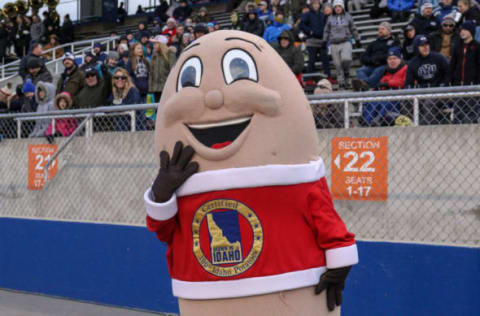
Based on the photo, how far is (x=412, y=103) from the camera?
5398mm

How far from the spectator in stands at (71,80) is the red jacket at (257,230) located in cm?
633

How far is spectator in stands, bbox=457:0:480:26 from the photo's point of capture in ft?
28.1

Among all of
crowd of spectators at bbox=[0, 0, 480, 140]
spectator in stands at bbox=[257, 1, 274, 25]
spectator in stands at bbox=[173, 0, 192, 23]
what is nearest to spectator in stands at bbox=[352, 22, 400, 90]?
crowd of spectators at bbox=[0, 0, 480, 140]

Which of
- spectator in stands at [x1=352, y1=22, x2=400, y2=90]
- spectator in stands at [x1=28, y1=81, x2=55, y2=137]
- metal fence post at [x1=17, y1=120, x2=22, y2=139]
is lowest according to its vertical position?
metal fence post at [x1=17, y1=120, x2=22, y2=139]

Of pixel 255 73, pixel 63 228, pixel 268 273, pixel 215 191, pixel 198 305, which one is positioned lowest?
pixel 63 228

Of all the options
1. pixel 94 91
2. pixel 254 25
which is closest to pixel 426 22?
pixel 254 25

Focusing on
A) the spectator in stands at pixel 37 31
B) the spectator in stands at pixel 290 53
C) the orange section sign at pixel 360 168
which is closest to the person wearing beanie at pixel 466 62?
the orange section sign at pixel 360 168

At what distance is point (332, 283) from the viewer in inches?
115

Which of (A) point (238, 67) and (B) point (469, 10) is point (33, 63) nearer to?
(B) point (469, 10)

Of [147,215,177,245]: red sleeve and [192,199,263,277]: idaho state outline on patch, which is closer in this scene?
[192,199,263,277]: idaho state outline on patch

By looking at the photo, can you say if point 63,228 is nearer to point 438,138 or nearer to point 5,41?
point 438,138

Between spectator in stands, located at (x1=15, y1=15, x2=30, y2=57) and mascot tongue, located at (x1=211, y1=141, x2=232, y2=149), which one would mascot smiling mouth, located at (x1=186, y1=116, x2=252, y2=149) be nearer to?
mascot tongue, located at (x1=211, y1=141, x2=232, y2=149)

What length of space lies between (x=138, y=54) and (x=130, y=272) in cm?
430

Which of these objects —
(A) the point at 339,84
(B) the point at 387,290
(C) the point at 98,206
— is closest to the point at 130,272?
(C) the point at 98,206
